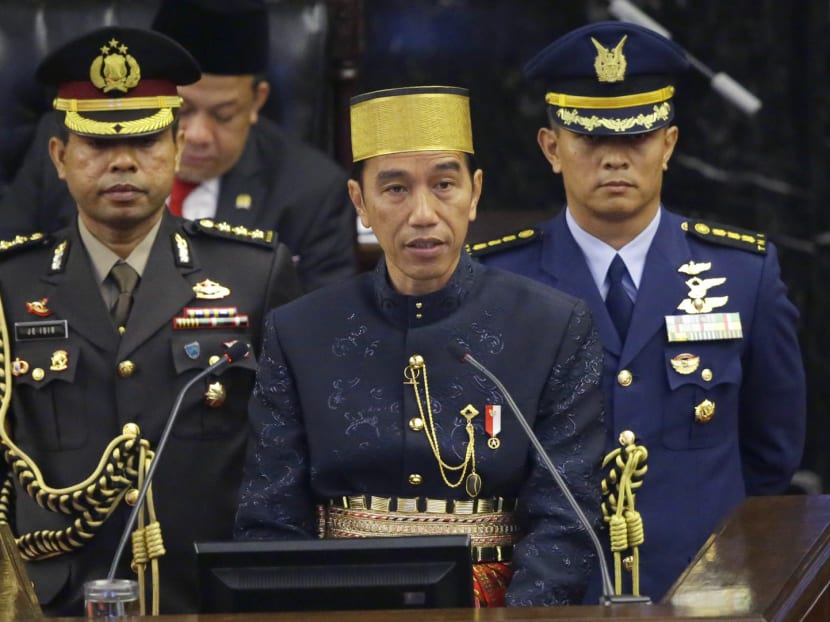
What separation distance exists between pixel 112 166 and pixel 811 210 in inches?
96.9

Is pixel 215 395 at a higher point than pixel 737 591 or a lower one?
higher

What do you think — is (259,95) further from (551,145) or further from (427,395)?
(427,395)

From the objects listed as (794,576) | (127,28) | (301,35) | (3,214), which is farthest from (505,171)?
(794,576)

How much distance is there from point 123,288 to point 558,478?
1226mm

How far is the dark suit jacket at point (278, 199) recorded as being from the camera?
4.63 metres

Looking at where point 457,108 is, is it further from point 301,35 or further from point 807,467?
point 807,467

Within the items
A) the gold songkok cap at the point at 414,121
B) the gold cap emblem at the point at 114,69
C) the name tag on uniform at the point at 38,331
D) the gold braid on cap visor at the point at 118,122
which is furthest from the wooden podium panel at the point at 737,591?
the gold cap emblem at the point at 114,69

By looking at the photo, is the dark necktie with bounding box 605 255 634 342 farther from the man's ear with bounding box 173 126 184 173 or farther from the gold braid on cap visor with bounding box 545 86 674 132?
the man's ear with bounding box 173 126 184 173

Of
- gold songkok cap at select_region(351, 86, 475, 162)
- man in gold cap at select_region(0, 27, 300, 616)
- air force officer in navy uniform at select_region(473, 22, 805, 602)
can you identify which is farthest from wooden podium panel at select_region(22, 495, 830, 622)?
man in gold cap at select_region(0, 27, 300, 616)

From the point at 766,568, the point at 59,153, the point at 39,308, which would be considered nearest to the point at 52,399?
the point at 39,308

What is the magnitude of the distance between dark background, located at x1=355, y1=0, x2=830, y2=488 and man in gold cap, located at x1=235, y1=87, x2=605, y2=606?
2.23 meters

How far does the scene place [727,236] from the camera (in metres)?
3.83

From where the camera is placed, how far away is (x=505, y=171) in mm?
5586

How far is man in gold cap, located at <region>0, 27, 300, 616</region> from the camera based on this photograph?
3701mm
